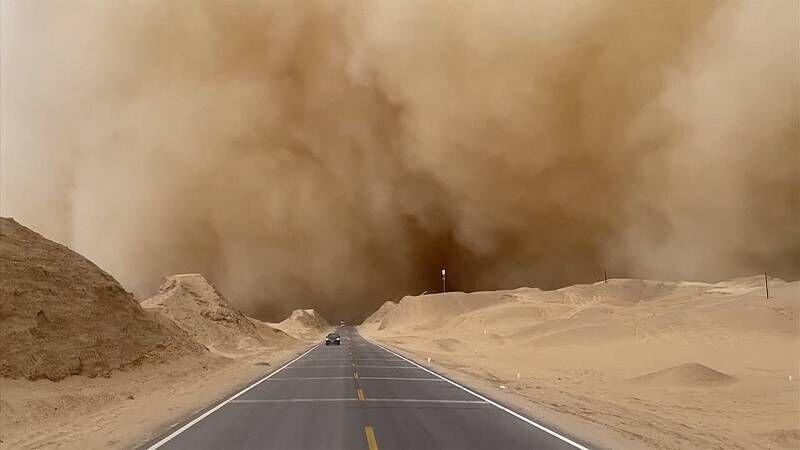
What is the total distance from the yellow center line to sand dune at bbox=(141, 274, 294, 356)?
37155mm

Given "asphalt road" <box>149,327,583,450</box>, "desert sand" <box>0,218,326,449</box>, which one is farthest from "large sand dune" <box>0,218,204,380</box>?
"asphalt road" <box>149,327,583,450</box>

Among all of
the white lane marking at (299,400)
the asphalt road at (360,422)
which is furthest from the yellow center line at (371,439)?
the white lane marking at (299,400)

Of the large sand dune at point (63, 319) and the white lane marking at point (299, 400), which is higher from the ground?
the large sand dune at point (63, 319)

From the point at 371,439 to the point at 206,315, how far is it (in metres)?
47.6

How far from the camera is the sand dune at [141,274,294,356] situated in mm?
49375

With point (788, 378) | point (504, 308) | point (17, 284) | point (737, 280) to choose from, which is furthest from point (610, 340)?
point (737, 280)

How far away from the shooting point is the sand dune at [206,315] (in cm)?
4938

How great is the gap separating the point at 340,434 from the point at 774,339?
43.4 meters

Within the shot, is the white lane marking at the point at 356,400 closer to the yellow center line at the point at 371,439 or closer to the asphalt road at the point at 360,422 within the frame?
the asphalt road at the point at 360,422

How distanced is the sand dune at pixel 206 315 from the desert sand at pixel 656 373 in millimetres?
15278

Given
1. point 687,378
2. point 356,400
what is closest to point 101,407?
point 356,400

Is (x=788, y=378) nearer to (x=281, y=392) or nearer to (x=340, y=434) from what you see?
(x=281, y=392)

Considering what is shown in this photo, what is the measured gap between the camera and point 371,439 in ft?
30.0

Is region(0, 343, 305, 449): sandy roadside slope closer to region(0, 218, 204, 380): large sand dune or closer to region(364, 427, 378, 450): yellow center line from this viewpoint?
region(0, 218, 204, 380): large sand dune
